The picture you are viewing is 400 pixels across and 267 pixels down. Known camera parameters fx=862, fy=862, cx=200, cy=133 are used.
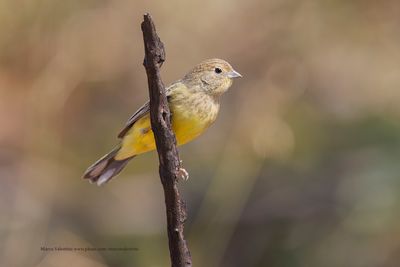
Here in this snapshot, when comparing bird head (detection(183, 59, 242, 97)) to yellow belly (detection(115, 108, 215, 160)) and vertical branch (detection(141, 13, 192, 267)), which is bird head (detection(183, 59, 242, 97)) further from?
vertical branch (detection(141, 13, 192, 267))

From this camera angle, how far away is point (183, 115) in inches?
165

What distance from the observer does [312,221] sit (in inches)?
277

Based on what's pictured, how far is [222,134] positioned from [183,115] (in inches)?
129

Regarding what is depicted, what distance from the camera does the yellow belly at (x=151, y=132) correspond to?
416cm

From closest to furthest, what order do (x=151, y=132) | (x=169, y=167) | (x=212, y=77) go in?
(x=169, y=167), (x=151, y=132), (x=212, y=77)

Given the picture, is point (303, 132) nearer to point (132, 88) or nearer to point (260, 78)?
point (260, 78)

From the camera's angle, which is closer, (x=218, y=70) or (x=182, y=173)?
(x=182, y=173)

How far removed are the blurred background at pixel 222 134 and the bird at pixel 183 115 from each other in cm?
148

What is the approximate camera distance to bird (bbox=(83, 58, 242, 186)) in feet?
13.8

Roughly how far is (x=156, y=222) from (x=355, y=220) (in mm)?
1647

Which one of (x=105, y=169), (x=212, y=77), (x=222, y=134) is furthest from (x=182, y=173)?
(x=222, y=134)

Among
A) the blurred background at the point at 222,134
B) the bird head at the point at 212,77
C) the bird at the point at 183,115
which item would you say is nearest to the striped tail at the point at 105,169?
the bird at the point at 183,115

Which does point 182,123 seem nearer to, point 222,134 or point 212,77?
point 212,77

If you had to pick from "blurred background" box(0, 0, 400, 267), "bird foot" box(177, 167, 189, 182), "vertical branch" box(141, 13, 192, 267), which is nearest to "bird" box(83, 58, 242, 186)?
"bird foot" box(177, 167, 189, 182)
